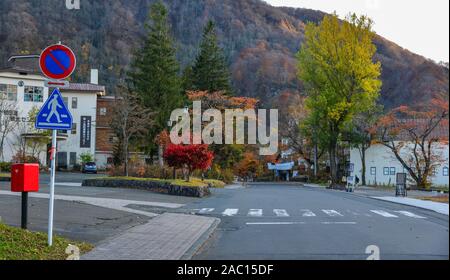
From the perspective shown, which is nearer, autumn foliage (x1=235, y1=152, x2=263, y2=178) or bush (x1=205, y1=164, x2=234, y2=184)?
bush (x1=205, y1=164, x2=234, y2=184)

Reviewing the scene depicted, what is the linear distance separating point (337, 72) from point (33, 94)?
3107 centimetres

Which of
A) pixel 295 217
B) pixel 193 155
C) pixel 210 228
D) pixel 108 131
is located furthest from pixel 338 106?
pixel 210 228

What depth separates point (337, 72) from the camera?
53375 millimetres

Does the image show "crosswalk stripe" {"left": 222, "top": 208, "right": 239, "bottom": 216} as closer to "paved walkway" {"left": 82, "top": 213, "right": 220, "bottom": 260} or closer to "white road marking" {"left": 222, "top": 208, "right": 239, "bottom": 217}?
"white road marking" {"left": 222, "top": 208, "right": 239, "bottom": 217}

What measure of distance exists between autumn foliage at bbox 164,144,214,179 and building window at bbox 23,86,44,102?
2938 cm

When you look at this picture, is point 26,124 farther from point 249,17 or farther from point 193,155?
point 249,17

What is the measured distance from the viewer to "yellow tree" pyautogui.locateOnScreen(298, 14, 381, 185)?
51.7 m

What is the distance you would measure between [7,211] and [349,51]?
141ft

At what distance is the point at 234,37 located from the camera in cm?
10481

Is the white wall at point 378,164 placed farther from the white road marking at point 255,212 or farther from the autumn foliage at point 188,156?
the white road marking at point 255,212

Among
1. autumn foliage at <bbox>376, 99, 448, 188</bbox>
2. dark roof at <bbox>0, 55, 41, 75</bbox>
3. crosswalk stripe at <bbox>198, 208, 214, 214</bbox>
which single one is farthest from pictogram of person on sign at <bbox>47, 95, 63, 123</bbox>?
dark roof at <bbox>0, 55, 41, 75</bbox>

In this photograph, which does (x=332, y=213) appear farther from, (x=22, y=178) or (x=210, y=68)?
(x=210, y=68)

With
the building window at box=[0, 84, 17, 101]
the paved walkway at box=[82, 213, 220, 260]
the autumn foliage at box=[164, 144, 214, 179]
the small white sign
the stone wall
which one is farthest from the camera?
the building window at box=[0, 84, 17, 101]

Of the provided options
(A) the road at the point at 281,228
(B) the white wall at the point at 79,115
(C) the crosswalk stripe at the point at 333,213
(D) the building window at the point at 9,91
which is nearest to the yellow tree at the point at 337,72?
(B) the white wall at the point at 79,115
